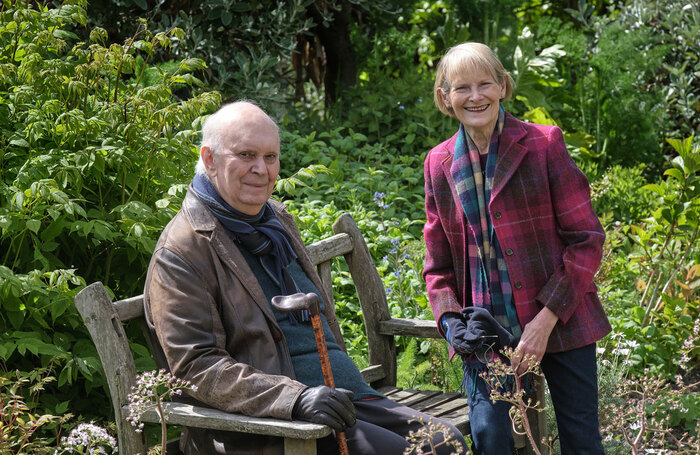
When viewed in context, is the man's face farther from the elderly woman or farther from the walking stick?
the elderly woman

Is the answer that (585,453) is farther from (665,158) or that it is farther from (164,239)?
(665,158)

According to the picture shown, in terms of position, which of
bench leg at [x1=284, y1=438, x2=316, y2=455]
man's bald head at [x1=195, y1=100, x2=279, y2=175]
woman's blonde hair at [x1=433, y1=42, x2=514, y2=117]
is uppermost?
woman's blonde hair at [x1=433, y1=42, x2=514, y2=117]

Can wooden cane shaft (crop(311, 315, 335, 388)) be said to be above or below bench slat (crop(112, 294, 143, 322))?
below

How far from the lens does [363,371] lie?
3.63 meters

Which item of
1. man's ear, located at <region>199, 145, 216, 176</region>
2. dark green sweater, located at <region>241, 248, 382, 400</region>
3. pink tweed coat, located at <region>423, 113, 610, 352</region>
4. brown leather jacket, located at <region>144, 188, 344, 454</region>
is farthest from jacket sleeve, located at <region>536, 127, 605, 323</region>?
man's ear, located at <region>199, 145, 216, 176</region>

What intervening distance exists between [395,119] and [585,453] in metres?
5.03

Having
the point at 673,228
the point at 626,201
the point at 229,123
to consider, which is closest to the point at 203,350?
the point at 229,123

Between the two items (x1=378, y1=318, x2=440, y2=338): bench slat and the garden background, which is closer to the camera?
the garden background

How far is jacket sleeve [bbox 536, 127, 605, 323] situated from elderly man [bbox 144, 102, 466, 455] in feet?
1.96

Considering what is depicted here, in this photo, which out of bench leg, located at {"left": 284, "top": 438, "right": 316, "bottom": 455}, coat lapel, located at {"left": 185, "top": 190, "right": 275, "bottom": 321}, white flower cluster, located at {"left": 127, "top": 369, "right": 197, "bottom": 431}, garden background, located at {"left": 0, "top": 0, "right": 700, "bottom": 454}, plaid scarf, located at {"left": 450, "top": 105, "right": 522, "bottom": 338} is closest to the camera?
white flower cluster, located at {"left": 127, "top": 369, "right": 197, "bottom": 431}

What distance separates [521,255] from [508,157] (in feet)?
1.16

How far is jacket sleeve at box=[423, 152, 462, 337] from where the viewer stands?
122 inches

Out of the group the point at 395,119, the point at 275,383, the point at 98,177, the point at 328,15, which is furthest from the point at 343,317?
the point at 328,15

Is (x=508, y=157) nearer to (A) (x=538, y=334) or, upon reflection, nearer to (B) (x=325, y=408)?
(A) (x=538, y=334)
